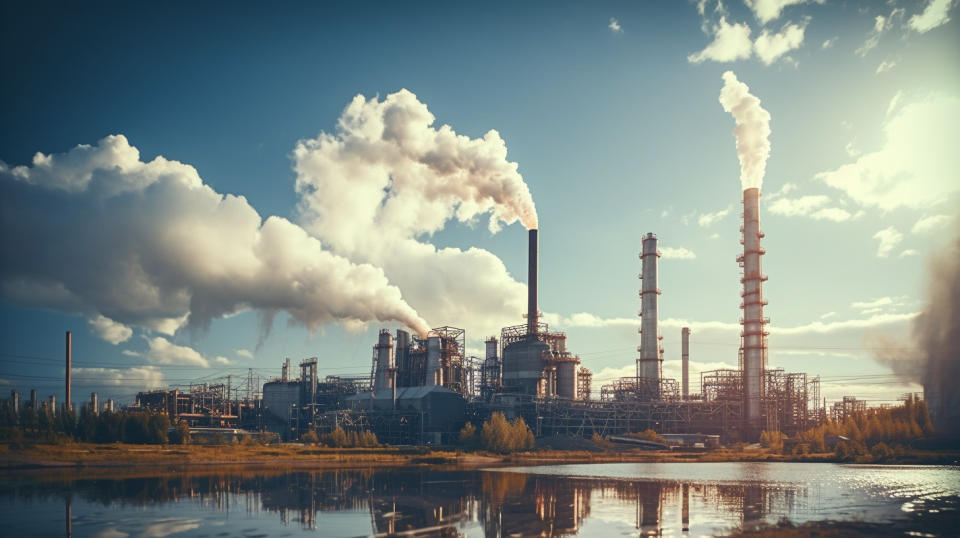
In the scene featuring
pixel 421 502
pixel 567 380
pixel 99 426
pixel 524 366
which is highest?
pixel 524 366

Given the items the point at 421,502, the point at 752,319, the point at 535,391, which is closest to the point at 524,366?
the point at 535,391

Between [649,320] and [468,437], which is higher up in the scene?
[649,320]

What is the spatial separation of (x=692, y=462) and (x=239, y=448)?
57.3m

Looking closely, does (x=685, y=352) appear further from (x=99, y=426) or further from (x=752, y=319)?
(x=99, y=426)

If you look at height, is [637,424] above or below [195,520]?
Result: below

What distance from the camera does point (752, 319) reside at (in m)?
114

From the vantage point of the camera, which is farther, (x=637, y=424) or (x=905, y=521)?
(x=637, y=424)

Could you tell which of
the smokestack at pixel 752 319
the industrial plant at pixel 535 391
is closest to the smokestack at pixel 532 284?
the industrial plant at pixel 535 391

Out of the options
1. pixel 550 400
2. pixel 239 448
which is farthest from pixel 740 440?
pixel 239 448

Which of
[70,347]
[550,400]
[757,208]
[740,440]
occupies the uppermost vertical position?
[757,208]

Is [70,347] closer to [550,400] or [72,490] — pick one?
[72,490]

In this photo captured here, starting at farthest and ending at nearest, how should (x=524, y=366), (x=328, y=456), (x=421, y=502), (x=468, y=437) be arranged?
(x=524, y=366)
(x=468, y=437)
(x=328, y=456)
(x=421, y=502)

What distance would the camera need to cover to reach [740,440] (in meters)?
115

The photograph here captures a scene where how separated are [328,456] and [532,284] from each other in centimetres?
4667
